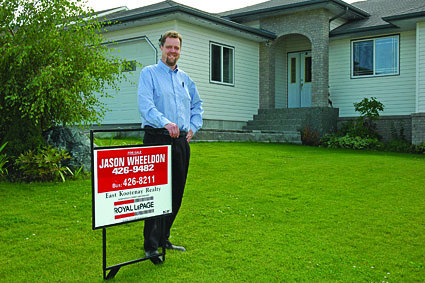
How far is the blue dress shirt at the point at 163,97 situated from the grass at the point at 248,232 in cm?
134

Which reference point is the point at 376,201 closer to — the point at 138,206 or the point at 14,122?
the point at 138,206

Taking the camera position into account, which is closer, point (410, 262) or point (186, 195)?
point (410, 262)

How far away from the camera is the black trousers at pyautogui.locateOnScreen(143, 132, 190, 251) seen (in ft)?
14.5

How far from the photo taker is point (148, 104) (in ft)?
14.0

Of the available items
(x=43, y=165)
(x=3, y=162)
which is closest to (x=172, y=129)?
(x=43, y=165)

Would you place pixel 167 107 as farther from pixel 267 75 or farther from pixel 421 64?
pixel 267 75

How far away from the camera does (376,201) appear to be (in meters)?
6.93

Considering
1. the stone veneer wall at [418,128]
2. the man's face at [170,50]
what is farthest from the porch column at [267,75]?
the man's face at [170,50]

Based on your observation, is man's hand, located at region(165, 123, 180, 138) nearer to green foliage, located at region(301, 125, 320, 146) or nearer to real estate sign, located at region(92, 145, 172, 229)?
real estate sign, located at region(92, 145, 172, 229)

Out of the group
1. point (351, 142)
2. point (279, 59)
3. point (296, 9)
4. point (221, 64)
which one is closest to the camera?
point (351, 142)

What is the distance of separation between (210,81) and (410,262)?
12.9 meters

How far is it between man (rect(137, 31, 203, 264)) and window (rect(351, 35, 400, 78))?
15002mm

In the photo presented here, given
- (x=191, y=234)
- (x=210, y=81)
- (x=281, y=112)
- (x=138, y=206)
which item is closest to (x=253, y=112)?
(x=281, y=112)

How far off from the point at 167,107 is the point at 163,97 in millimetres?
103
